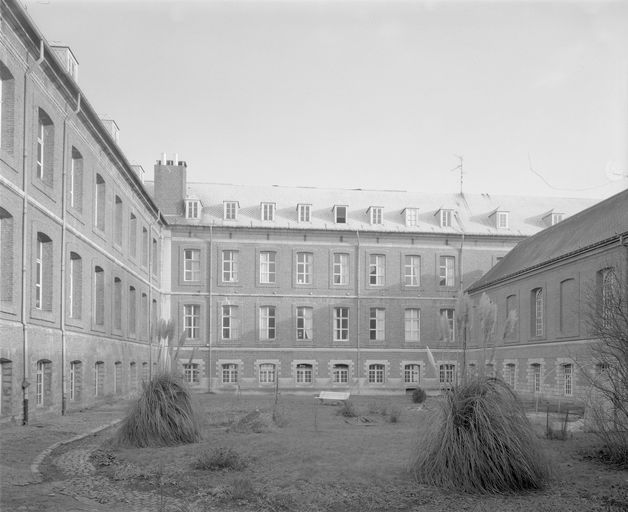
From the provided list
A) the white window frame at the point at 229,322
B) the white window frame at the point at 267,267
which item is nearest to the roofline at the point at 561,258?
the white window frame at the point at 267,267

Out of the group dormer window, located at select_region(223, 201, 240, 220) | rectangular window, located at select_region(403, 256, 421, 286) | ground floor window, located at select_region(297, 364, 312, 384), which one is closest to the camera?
ground floor window, located at select_region(297, 364, 312, 384)

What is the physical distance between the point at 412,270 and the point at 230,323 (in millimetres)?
10740

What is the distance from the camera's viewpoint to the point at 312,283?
126ft

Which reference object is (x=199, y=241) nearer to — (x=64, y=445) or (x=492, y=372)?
(x=64, y=445)

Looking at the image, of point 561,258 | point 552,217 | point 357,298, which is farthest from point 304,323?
point 552,217

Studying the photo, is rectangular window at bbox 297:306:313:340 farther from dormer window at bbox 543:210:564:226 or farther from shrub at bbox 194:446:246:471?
shrub at bbox 194:446:246:471

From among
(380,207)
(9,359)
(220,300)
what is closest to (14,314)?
(9,359)

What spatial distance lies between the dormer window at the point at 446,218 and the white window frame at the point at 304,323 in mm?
9072

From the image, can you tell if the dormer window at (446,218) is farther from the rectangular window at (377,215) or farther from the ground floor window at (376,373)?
the ground floor window at (376,373)

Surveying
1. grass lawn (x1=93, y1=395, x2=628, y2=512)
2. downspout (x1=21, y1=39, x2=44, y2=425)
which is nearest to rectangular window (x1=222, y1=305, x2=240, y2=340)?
downspout (x1=21, y1=39, x2=44, y2=425)

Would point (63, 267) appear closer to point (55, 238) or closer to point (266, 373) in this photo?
point (55, 238)

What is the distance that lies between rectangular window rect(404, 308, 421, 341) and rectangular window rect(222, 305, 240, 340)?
9543mm

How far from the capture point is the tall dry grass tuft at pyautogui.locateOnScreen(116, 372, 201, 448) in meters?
11.0

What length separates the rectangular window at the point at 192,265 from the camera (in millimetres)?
37541
